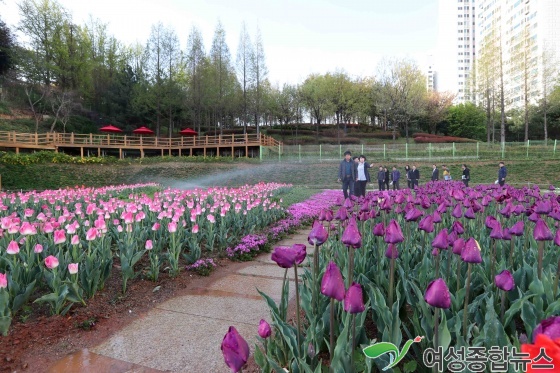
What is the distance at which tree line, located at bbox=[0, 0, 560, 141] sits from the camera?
36625 millimetres

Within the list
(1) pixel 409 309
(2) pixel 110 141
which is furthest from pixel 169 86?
(1) pixel 409 309

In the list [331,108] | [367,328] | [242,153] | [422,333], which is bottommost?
[367,328]

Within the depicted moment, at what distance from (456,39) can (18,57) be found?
114 metres

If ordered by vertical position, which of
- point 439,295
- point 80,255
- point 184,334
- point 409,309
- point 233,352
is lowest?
point 184,334

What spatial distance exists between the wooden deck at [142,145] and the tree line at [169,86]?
5.37m

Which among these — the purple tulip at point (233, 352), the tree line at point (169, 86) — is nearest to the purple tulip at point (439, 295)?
the purple tulip at point (233, 352)

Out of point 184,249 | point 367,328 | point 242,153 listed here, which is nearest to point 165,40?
point 242,153

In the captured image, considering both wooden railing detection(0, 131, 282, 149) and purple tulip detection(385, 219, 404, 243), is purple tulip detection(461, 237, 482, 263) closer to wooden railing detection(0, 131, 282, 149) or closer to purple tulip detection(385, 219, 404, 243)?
purple tulip detection(385, 219, 404, 243)

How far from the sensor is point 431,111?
48.7 m

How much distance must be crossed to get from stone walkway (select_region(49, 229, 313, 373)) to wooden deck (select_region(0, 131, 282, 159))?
25.7 metres

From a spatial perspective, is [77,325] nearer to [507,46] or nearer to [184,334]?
[184,334]

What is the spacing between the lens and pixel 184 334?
259 centimetres

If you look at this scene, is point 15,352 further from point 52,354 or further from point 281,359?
point 281,359

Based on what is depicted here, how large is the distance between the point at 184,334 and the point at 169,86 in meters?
40.1
